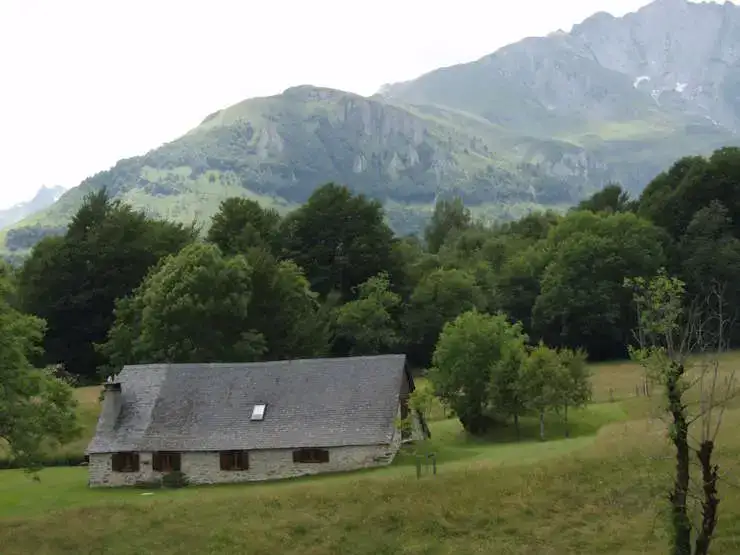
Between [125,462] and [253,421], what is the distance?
274 inches

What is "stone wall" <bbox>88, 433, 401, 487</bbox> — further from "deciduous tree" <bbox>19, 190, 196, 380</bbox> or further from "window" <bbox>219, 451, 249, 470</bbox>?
"deciduous tree" <bbox>19, 190, 196, 380</bbox>

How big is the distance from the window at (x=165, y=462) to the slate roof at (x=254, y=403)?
19.0 inches

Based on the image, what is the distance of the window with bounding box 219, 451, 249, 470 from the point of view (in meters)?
42.2

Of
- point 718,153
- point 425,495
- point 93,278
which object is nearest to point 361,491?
point 425,495

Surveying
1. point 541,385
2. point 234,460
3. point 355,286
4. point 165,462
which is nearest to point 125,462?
point 165,462

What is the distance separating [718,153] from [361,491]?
6746 cm

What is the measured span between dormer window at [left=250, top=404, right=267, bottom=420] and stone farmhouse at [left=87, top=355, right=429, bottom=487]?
0.05m

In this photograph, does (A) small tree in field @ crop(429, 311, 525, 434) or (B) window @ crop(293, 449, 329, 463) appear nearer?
(B) window @ crop(293, 449, 329, 463)

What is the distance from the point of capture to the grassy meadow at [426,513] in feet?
95.1

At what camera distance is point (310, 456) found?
137ft

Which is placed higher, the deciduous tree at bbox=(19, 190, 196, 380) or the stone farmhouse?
the deciduous tree at bbox=(19, 190, 196, 380)

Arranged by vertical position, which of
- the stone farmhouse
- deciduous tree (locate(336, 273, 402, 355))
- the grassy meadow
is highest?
deciduous tree (locate(336, 273, 402, 355))

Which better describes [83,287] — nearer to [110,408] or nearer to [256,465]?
[110,408]

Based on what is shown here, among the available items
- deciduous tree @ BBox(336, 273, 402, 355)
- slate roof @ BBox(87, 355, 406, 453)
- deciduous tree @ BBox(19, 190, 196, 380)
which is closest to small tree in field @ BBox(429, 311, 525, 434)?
slate roof @ BBox(87, 355, 406, 453)
